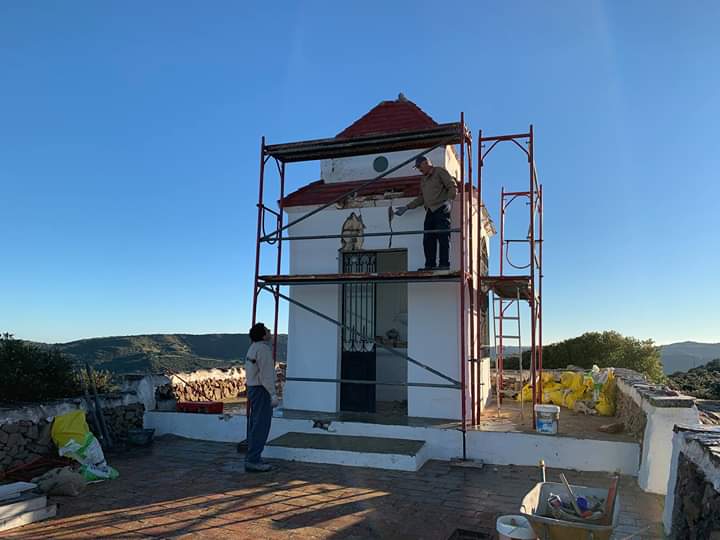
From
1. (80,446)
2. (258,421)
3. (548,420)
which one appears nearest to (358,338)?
(258,421)

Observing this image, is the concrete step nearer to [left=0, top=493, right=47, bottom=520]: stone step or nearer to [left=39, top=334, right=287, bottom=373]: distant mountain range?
[left=0, top=493, right=47, bottom=520]: stone step

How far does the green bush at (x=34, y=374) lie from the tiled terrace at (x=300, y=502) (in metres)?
1.66

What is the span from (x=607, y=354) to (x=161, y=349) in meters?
32.4

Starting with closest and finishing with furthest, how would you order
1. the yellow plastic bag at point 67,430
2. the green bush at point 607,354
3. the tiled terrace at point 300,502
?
1. the tiled terrace at point 300,502
2. the yellow plastic bag at point 67,430
3. the green bush at point 607,354

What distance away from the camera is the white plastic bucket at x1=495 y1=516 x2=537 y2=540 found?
3.75 m

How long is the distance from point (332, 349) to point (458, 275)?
2.90 meters

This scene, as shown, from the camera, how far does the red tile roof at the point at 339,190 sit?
31.4 feet

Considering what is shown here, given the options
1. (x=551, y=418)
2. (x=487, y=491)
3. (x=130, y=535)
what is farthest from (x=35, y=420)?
(x=551, y=418)

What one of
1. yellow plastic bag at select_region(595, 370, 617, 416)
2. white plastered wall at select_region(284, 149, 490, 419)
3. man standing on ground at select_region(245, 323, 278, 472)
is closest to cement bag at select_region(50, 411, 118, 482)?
man standing on ground at select_region(245, 323, 278, 472)

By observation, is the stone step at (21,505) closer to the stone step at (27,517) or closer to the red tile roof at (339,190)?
the stone step at (27,517)

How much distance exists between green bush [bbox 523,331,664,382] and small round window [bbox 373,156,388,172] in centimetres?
1320

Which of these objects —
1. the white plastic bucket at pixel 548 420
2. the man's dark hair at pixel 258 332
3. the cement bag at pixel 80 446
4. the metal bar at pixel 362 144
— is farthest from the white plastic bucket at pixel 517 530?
the metal bar at pixel 362 144

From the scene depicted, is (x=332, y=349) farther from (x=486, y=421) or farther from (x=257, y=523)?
A: (x=257, y=523)

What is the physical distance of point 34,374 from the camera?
8.27m
